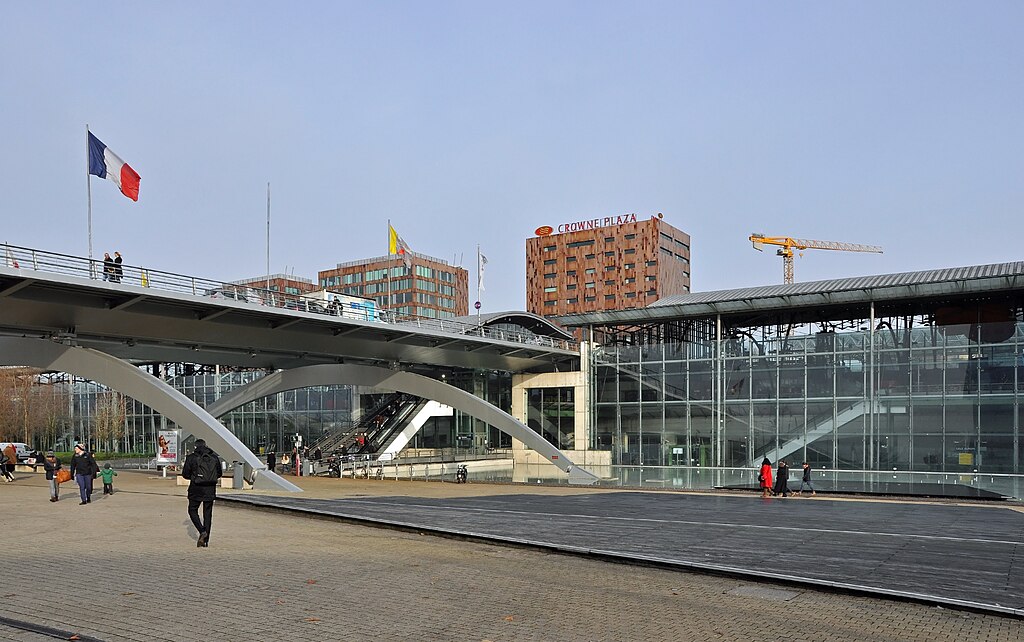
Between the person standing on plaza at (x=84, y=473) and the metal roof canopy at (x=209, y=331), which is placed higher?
the metal roof canopy at (x=209, y=331)

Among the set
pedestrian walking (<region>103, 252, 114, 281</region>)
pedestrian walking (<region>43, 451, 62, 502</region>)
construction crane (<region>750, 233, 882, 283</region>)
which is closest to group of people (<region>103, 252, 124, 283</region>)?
pedestrian walking (<region>103, 252, 114, 281</region>)

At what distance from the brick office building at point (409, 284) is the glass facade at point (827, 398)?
286ft

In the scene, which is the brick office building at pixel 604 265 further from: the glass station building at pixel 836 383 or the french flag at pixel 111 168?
the french flag at pixel 111 168

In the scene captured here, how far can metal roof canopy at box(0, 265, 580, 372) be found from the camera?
28469 mm

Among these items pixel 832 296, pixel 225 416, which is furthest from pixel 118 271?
pixel 225 416

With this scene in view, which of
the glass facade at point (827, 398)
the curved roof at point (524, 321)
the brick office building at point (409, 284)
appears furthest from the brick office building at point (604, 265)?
the glass facade at point (827, 398)

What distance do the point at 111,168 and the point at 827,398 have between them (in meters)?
35.1

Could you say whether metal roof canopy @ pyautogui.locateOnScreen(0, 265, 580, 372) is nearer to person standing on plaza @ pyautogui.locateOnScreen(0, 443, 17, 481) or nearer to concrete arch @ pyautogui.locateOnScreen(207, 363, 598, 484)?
concrete arch @ pyautogui.locateOnScreen(207, 363, 598, 484)

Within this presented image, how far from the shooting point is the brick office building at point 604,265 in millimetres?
131375

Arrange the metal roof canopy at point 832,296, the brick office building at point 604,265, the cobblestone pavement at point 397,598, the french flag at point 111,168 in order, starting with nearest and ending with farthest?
the cobblestone pavement at point 397,598, the french flag at point 111,168, the metal roof canopy at point 832,296, the brick office building at point 604,265

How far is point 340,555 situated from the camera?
521 inches

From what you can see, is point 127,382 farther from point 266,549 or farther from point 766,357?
point 766,357

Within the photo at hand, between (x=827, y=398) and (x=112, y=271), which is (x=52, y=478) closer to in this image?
(x=112, y=271)

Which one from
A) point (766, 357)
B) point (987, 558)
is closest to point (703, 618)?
point (987, 558)
